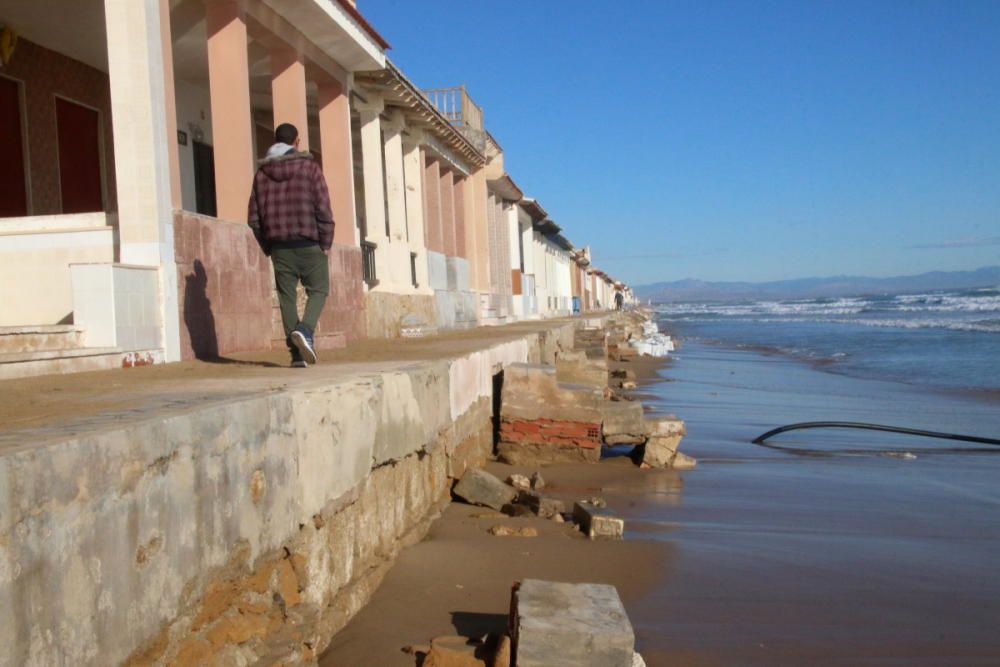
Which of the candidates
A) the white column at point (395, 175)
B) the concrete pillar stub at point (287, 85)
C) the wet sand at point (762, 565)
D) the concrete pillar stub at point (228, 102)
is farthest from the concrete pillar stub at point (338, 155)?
the wet sand at point (762, 565)

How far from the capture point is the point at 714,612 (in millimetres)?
4359

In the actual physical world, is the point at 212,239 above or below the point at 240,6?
below

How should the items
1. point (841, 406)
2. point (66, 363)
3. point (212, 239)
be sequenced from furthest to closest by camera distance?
point (841, 406) < point (212, 239) < point (66, 363)

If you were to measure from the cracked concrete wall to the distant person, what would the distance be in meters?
1.38

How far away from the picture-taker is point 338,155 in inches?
454

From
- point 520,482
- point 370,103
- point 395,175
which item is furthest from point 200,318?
point 395,175

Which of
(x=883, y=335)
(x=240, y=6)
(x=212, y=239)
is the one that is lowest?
(x=883, y=335)

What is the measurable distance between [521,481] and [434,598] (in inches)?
105

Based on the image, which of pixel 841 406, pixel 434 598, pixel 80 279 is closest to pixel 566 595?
pixel 434 598

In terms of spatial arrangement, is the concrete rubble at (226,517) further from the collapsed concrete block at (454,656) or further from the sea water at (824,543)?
the sea water at (824,543)

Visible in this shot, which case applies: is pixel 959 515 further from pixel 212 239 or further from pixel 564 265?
pixel 564 265

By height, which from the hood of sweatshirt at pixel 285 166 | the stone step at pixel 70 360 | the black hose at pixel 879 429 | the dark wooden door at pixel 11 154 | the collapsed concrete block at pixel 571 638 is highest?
the dark wooden door at pixel 11 154

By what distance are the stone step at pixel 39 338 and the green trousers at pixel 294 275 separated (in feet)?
4.21

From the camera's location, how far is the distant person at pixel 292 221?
579cm
